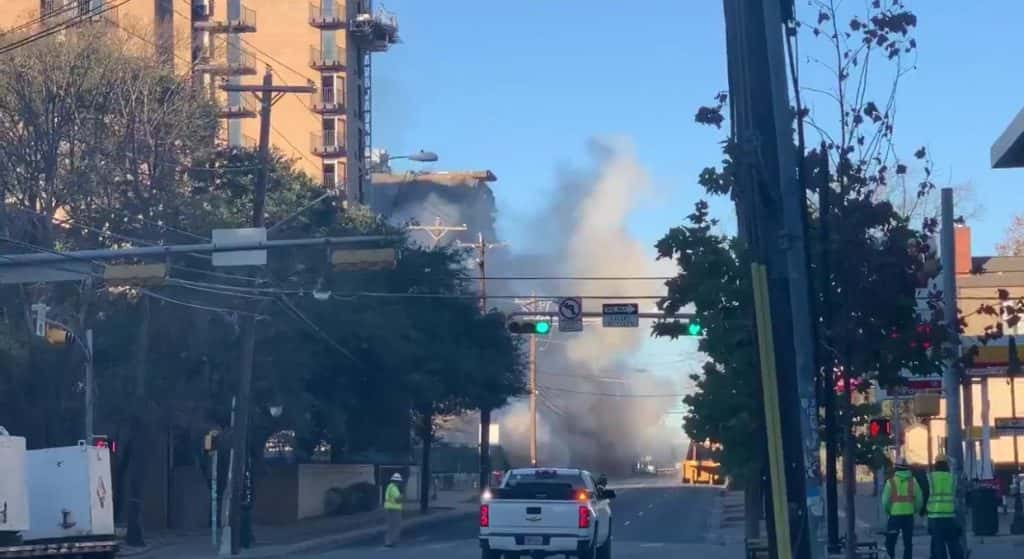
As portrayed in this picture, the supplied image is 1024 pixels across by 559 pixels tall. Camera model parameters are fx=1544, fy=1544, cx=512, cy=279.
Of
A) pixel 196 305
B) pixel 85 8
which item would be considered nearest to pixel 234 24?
pixel 85 8

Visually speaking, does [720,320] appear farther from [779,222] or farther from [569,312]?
[569,312]

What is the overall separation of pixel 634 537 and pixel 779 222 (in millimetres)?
33561

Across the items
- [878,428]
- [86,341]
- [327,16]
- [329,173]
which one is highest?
[327,16]

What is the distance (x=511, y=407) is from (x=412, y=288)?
3817cm

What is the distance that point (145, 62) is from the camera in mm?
43531

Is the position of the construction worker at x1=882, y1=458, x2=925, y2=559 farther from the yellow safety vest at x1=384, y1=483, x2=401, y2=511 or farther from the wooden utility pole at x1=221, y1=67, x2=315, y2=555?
the wooden utility pole at x1=221, y1=67, x2=315, y2=555

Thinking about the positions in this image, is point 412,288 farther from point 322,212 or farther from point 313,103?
point 313,103

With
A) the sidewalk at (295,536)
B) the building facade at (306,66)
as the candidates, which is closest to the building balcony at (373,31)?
the building facade at (306,66)

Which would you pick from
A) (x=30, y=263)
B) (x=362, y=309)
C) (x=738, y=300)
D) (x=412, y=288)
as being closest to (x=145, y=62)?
(x=362, y=309)

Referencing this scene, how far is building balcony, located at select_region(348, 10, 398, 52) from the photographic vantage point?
301 feet

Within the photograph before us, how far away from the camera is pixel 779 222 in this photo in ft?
30.7

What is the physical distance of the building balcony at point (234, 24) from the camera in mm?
84000

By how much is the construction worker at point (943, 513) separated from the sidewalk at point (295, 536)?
1810 centimetres

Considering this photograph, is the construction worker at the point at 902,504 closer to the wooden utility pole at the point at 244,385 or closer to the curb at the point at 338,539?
the curb at the point at 338,539
